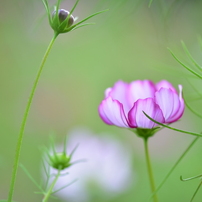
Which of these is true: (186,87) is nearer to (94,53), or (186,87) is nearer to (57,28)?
(94,53)

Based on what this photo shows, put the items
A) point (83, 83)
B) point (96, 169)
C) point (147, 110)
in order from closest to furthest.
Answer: point (147, 110), point (96, 169), point (83, 83)

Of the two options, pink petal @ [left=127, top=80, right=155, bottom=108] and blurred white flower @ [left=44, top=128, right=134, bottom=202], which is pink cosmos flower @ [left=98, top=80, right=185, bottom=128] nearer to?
pink petal @ [left=127, top=80, right=155, bottom=108]

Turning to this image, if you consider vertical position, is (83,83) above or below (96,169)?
above

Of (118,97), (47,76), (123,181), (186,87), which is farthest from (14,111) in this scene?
(118,97)

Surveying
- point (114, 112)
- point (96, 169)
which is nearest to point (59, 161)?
point (114, 112)

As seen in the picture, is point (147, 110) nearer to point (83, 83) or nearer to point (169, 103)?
point (169, 103)

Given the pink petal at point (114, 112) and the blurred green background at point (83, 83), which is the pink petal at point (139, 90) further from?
the blurred green background at point (83, 83)
